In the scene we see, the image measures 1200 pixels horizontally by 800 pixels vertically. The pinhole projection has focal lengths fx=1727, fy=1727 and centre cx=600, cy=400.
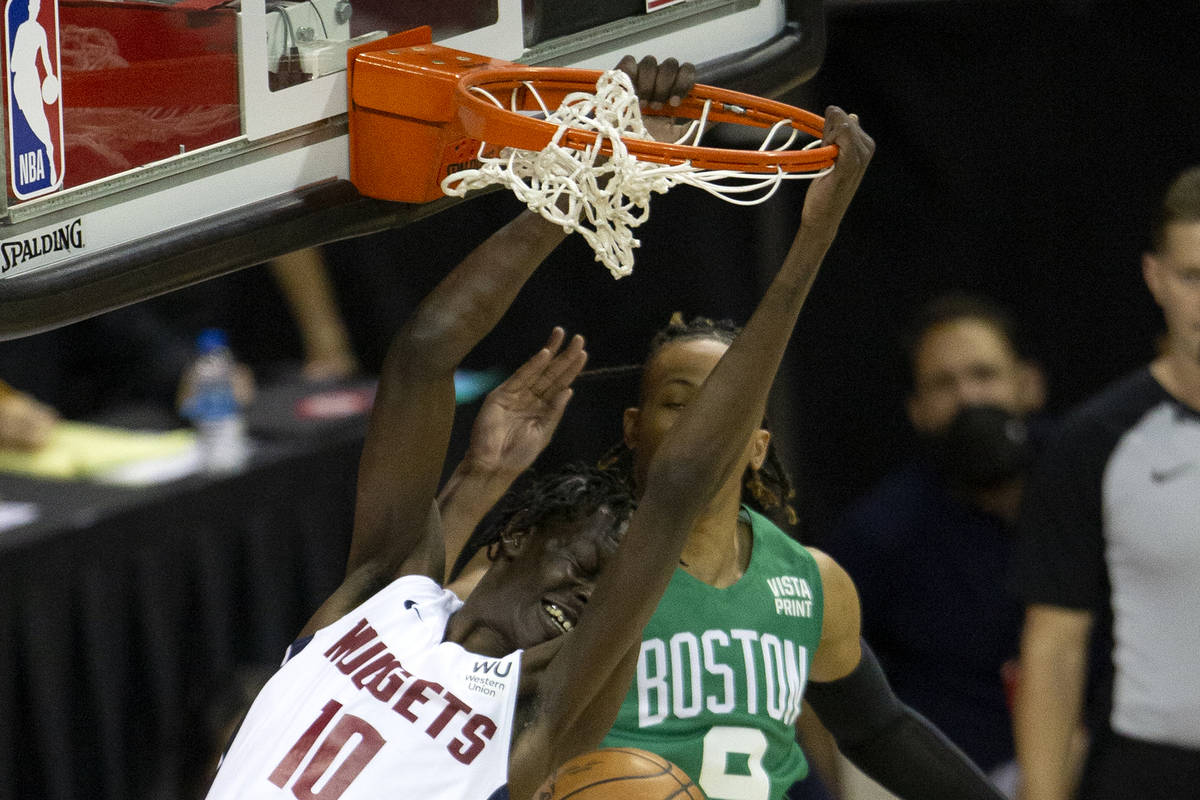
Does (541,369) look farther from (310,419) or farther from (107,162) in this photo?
(310,419)

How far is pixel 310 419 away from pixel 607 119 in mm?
2833

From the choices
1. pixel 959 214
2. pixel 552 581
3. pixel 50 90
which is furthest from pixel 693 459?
pixel 959 214

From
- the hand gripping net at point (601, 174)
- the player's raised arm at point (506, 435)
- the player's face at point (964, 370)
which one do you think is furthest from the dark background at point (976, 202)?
the hand gripping net at point (601, 174)

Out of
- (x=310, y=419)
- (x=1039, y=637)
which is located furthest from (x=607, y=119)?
(x=310, y=419)

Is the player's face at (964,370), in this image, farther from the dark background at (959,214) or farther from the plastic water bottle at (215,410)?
the plastic water bottle at (215,410)

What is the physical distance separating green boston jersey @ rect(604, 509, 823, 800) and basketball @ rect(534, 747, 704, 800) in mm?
104

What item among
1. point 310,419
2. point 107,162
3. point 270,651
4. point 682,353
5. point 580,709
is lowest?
point 270,651

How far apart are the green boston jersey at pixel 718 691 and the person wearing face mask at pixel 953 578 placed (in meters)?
1.47

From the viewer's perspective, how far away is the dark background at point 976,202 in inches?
239

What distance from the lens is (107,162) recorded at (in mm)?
2551

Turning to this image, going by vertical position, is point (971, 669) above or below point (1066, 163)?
below

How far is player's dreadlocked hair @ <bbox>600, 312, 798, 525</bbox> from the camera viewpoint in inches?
127

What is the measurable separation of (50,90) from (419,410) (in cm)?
72

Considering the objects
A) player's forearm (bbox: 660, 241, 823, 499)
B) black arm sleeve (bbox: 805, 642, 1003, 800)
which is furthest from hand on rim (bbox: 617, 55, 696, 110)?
black arm sleeve (bbox: 805, 642, 1003, 800)
